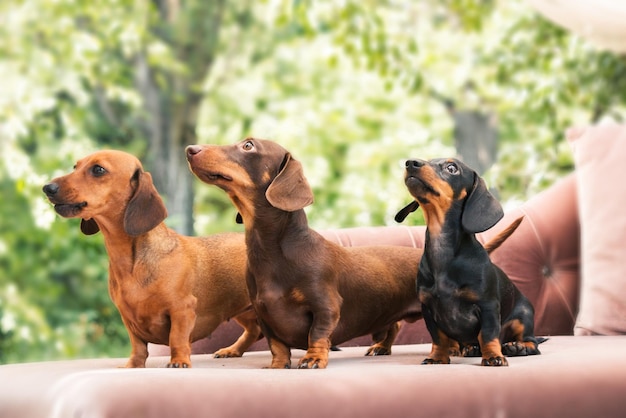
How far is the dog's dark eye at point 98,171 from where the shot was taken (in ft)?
5.14

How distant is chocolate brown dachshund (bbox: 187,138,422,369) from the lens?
1537mm

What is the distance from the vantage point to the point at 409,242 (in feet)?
7.25

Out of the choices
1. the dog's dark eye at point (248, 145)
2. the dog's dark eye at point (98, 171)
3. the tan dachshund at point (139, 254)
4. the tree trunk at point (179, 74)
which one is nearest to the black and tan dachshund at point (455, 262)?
the dog's dark eye at point (248, 145)

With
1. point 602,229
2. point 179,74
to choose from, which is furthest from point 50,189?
point 179,74

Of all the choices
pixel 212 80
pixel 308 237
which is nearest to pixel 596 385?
pixel 308 237

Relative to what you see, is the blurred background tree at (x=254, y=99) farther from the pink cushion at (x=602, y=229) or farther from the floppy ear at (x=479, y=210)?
the floppy ear at (x=479, y=210)

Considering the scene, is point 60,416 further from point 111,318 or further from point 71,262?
point 71,262

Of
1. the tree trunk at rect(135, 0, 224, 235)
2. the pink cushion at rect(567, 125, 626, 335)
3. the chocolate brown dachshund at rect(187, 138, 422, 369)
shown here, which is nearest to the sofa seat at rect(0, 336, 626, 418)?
the chocolate brown dachshund at rect(187, 138, 422, 369)

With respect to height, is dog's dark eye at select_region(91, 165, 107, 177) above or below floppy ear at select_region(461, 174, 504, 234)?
above

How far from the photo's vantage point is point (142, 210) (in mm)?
1585

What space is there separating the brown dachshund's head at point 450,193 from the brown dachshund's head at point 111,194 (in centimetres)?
49

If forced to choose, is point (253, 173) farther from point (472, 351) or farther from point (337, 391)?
point (472, 351)

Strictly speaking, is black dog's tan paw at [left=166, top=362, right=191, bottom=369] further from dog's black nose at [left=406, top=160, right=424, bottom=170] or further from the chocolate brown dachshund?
dog's black nose at [left=406, top=160, right=424, bottom=170]

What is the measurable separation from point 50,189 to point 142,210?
0.17m
